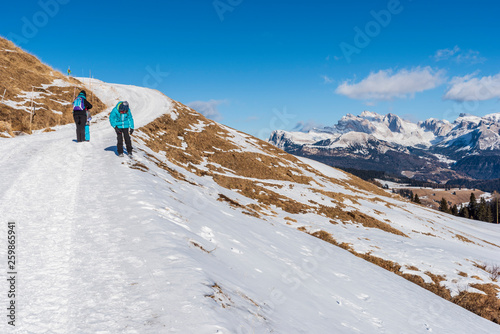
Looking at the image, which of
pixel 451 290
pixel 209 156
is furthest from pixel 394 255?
pixel 209 156

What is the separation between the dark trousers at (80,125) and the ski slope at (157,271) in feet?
9.80

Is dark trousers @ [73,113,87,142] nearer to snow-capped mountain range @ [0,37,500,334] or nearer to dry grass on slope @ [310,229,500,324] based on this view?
snow-capped mountain range @ [0,37,500,334]

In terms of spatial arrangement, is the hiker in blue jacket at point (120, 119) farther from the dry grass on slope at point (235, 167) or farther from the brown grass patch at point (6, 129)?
the brown grass patch at point (6, 129)

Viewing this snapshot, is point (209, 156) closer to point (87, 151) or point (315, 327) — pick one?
point (87, 151)

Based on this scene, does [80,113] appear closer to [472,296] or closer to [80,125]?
[80,125]

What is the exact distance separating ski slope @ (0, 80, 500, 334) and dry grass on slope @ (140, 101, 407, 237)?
836cm

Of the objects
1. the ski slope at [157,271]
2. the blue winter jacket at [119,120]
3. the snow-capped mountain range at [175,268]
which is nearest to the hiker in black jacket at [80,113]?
the snow-capped mountain range at [175,268]

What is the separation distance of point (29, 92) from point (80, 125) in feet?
67.3

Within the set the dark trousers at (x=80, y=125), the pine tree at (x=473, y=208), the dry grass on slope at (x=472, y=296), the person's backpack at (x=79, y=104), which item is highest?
the pine tree at (x=473, y=208)

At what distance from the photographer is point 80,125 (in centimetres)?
1866

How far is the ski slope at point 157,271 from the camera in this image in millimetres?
4863

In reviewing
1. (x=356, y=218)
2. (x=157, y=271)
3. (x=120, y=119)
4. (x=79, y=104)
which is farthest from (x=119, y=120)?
(x=356, y=218)

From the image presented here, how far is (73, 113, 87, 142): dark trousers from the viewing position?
60.0 ft

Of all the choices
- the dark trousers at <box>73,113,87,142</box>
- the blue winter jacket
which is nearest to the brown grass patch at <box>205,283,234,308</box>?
the blue winter jacket
